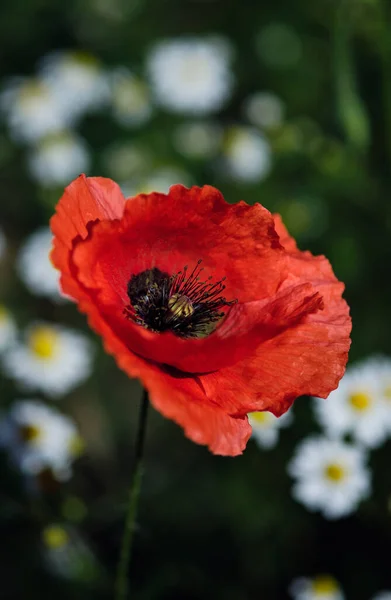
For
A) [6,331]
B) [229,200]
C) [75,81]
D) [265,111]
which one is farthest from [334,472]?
[75,81]

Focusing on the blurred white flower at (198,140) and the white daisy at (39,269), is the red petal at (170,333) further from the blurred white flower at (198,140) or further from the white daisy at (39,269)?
the blurred white flower at (198,140)

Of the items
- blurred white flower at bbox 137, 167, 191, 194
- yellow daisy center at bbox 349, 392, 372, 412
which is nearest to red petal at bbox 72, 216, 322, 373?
yellow daisy center at bbox 349, 392, 372, 412

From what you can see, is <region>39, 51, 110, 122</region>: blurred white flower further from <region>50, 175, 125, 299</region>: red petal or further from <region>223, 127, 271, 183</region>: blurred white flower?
<region>50, 175, 125, 299</region>: red petal

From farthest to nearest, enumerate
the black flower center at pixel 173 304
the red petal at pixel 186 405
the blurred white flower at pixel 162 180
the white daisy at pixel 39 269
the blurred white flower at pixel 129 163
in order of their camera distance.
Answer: the blurred white flower at pixel 129 163
the blurred white flower at pixel 162 180
the white daisy at pixel 39 269
the black flower center at pixel 173 304
the red petal at pixel 186 405

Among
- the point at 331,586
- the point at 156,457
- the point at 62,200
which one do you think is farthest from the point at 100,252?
the point at 156,457

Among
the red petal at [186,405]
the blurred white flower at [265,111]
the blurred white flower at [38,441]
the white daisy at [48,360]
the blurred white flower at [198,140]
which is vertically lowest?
the blurred white flower at [38,441]

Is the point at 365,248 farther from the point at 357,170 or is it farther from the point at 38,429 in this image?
the point at 38,429

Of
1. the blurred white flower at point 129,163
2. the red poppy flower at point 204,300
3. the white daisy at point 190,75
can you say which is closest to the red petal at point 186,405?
the red poppy flower at point 204,300

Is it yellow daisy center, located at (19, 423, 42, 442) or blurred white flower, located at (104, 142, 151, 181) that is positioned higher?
blurred white flower, located at (104, 142, 151, 181)
